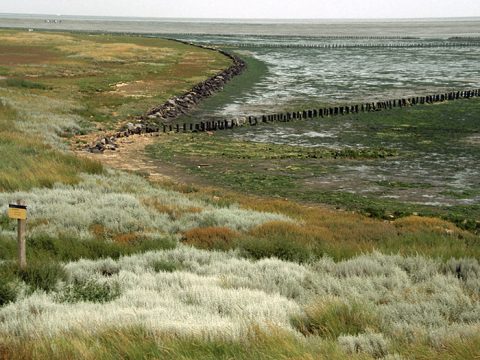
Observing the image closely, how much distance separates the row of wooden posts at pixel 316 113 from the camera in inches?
1452

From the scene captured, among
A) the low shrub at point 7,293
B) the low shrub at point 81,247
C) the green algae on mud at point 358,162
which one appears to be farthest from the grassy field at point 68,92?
the low shrub at point 7,293

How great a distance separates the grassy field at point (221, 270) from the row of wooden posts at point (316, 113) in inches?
444

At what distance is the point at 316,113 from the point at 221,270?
106ft

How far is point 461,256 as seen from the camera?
445 inches

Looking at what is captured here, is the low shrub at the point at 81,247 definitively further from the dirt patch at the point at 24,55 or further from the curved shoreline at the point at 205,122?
the dirt patch at the point at 24,55

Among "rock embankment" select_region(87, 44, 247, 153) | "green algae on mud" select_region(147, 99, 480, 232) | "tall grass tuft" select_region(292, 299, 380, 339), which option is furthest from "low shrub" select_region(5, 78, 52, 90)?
"tall grass tuft" select_region(292, 299, 380, 339)

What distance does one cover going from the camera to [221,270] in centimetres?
1025

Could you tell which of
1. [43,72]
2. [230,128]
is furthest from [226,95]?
[43,72]

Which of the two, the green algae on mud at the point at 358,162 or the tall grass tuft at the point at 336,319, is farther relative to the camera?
the green algae on mud at the point at 358,162

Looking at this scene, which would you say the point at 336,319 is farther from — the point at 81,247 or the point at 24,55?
the point at 24,55

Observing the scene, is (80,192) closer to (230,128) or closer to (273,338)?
(273,338)

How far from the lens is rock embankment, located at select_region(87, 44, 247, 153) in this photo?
30472 mm

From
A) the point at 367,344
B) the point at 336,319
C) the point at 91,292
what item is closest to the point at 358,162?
the point at 91,292

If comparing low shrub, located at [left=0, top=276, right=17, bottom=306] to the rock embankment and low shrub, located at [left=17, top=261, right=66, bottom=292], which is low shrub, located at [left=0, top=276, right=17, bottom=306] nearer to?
low shrub, located at [left=17, top=261, right=66, bottom=292]
